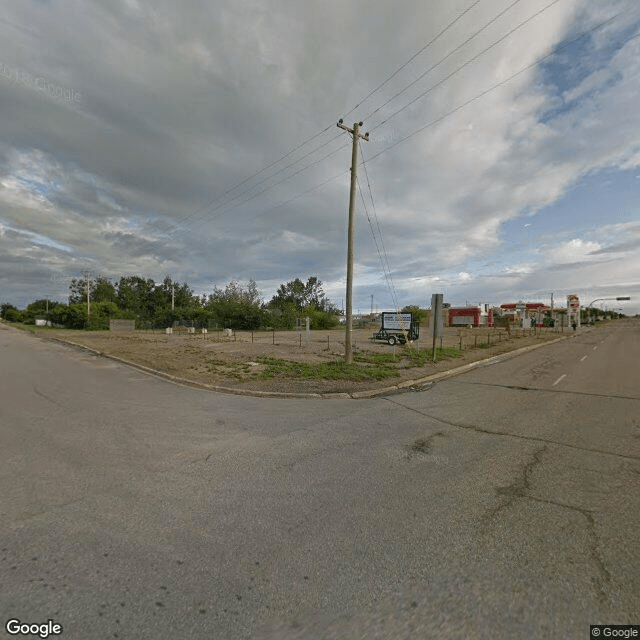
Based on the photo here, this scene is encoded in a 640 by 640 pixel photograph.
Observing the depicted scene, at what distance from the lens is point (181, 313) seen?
64.6m

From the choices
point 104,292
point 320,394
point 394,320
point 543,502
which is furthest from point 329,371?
point 104,292

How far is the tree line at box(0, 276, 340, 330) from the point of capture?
5844 centimetres

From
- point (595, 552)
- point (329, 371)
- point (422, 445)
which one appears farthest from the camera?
point (329, 371)

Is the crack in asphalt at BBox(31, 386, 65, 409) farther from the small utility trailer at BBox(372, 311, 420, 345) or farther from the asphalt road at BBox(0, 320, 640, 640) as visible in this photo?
the small utility trailer at BBox(372, 311, 420, 345)

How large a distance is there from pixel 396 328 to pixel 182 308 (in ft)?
181

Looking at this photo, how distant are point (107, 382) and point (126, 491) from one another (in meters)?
8.16

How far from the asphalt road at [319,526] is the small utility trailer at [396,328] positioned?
1788 cm

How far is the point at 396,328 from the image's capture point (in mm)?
25656

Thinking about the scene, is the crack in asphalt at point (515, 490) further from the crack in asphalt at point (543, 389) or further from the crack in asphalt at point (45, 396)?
the crack in asphalt at point (45, 396)

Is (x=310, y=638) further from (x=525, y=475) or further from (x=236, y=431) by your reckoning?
(x=236, y=431)

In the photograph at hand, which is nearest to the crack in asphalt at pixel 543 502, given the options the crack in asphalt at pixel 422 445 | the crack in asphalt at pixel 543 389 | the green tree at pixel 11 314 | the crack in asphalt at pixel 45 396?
the crack in asphalt at pixel 422 445

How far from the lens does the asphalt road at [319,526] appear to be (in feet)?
7.12

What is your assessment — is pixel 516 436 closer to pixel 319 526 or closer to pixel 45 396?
pixel 319 526

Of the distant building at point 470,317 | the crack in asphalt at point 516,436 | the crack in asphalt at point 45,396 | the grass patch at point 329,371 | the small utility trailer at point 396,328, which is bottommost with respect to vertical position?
the crack in asphalt at point 45,396
